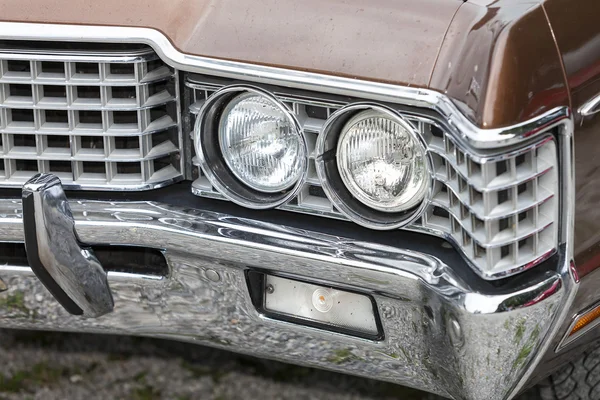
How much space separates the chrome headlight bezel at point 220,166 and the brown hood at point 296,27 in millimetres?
147

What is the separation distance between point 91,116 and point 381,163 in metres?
0.83

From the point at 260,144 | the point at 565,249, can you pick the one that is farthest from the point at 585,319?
the point at 260,144

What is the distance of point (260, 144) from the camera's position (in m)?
2.46

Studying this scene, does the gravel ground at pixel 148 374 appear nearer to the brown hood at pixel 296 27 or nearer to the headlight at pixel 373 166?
the headlight at pixel 373 166

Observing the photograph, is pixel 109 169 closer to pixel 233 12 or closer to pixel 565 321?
pixel 233 12

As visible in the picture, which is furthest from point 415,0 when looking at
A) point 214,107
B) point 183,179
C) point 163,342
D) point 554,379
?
point 163,342

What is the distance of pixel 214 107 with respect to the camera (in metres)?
2.45

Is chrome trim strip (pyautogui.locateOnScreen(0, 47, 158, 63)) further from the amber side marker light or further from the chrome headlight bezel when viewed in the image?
the amber side marker light

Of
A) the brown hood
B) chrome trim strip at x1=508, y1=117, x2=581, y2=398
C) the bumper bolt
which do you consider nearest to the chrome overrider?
the brown hood

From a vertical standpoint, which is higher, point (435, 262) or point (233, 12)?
point (233, 12)

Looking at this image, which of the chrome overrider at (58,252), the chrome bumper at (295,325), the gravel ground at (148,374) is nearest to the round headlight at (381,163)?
the chrome bumper at (295,325)

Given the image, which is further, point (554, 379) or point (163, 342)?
point (163, 342)

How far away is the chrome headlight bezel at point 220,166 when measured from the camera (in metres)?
2.43

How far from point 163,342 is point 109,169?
3.37 ft
